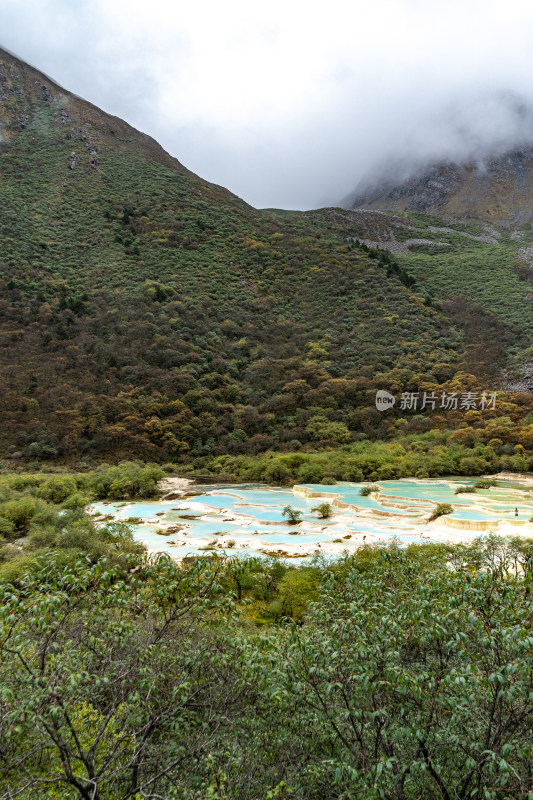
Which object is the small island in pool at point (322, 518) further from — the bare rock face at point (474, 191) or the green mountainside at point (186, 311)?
the bare rock face at point (474, 191)

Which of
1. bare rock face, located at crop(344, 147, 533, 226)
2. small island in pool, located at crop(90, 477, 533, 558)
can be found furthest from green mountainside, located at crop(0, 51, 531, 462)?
bare rock face, located at crop(344, 147, 533, 226)

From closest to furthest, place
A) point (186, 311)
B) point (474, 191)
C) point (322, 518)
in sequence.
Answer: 1. point (322, 518)
2. point (186, 311)
3. point (474, 191)

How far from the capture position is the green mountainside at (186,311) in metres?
26.9

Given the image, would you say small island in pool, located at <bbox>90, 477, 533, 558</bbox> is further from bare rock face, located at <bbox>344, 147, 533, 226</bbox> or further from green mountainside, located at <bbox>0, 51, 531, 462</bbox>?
bare rock face, located at <bbox>344, 147, 533, 226</bbox>

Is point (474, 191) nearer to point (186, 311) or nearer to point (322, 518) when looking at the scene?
point (186, 311)

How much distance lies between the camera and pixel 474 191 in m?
94.1

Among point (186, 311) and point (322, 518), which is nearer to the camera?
point (322, 518)

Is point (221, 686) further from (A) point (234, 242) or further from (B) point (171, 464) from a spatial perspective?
(A) point (234, 242)

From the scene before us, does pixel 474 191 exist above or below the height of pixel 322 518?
above

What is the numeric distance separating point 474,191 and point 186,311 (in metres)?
86.6

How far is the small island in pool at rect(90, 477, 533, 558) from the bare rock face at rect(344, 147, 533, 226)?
85082 mm

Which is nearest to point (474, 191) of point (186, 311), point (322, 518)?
point (186, 311)

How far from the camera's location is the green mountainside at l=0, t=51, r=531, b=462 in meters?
26.9

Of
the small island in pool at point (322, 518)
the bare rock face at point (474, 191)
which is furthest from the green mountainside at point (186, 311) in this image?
the bare rock face at point (474, 191)
